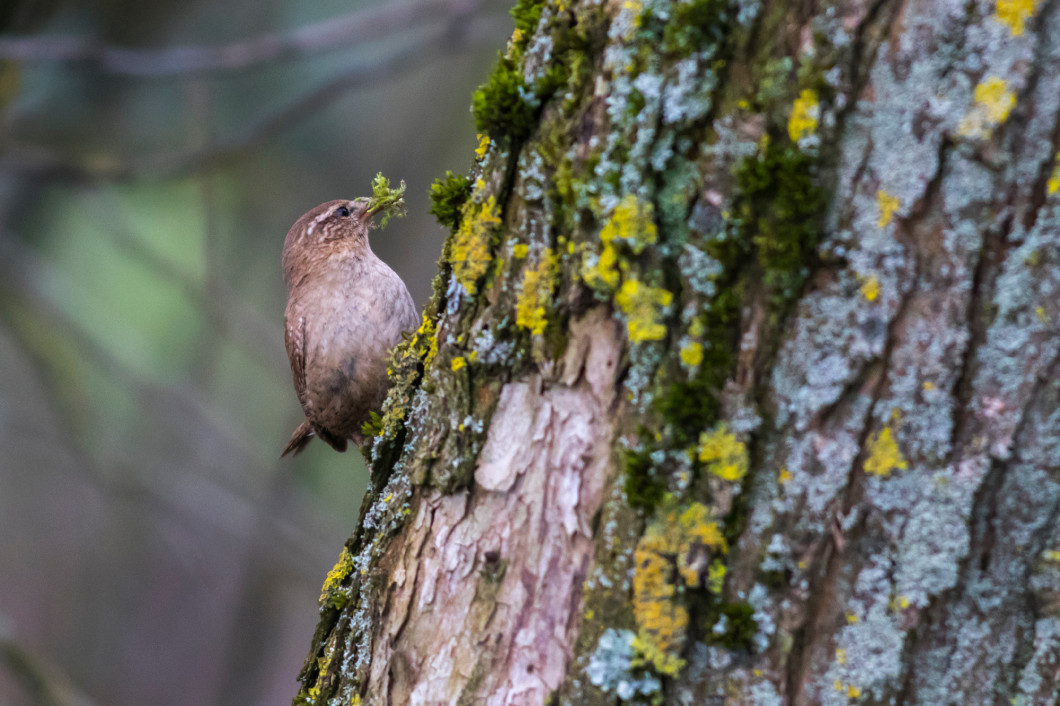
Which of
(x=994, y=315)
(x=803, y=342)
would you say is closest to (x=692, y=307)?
(x=803, y=342)

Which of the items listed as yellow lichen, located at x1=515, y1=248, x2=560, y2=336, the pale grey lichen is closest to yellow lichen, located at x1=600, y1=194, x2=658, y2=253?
yellow lichen, located at x1=515, y1=248, x2=560, y2=336

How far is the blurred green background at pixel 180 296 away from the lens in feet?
17.5

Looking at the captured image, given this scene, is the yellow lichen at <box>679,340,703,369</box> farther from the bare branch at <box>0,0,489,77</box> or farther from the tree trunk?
the bare branch at <box>0,0,489,77</box>

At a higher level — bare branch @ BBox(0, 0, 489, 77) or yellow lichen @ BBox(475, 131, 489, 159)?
bare branch @ BBox(0, 0, 489, 77)

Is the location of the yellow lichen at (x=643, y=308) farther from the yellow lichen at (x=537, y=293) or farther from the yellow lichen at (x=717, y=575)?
the yellow lichen at (x=717, y=575)

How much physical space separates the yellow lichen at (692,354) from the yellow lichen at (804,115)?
29cm

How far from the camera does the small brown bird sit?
2875 mm

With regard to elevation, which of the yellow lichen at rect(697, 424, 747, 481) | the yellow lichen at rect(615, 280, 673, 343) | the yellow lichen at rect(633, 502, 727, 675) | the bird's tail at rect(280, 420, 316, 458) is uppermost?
the bird's tail at rect(280, 420, 316, 458)

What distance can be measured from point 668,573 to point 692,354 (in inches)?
11.9

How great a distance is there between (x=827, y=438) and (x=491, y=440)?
20.1 inches

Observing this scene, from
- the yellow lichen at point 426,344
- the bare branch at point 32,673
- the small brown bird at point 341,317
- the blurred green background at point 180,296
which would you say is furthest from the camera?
the blurred green background at point 180,296

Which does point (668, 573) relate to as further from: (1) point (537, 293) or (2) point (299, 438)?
(2) point (299, 438)

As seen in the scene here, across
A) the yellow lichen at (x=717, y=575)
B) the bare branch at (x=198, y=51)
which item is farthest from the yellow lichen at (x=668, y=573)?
the bare branch at (x=198, y=51)

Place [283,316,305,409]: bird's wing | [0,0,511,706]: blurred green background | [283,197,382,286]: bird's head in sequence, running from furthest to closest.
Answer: [0,0,511,706]: blurred green background, [283,197,382,286]: bird's head, [283,316,305,409]: bird's wing
